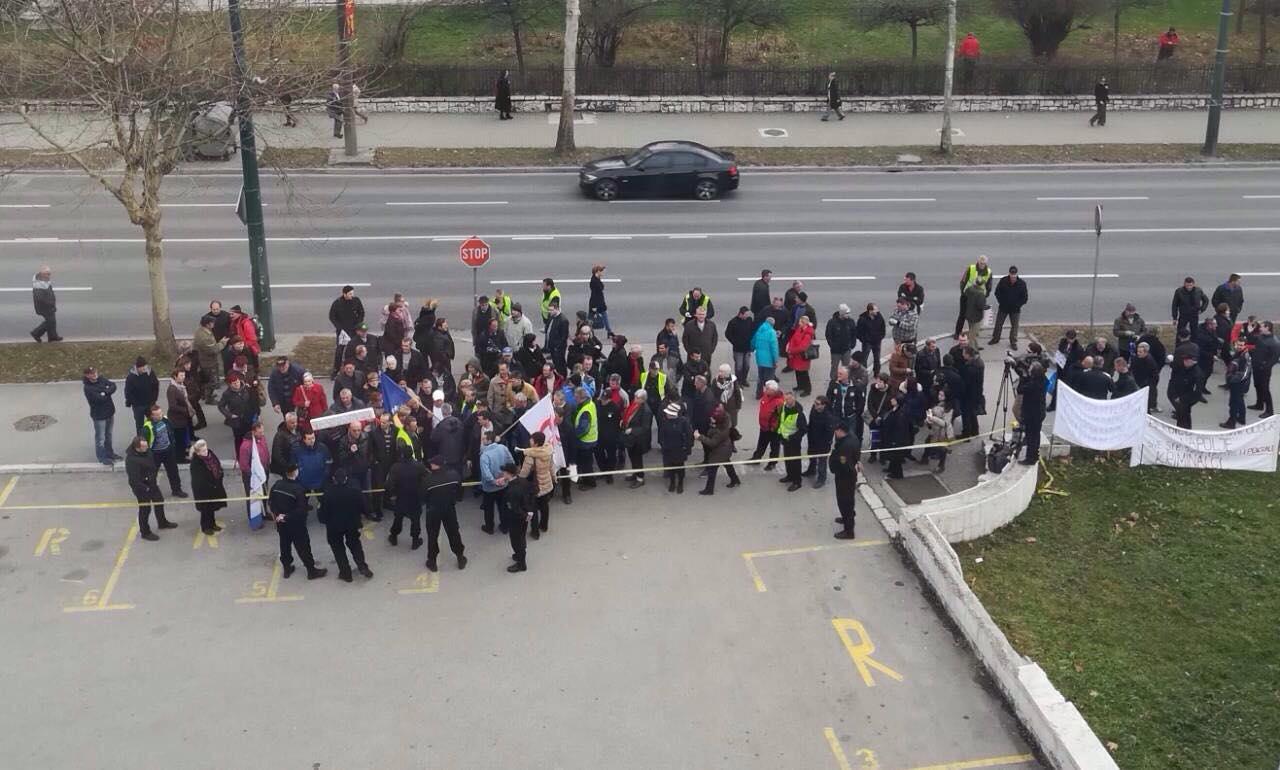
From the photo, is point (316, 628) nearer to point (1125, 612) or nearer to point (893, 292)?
point (1125, 612)

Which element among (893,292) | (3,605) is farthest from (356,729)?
(893,292)

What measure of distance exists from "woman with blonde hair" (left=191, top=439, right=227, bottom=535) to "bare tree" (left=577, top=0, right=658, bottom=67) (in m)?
27.3

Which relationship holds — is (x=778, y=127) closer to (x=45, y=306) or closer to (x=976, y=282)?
(x=976, y=282)

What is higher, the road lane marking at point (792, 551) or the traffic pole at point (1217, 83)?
the traffic pole at point (1217, 83)

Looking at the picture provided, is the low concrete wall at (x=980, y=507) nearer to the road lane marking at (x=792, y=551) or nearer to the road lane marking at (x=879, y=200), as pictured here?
the road lane marking at (x=792, y=551)

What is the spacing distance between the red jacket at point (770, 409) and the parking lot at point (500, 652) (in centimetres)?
106

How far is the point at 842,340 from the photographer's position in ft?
59.0

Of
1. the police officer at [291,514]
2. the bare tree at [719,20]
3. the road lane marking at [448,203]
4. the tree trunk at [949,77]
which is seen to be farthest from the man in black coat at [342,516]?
the bare tree at [719,20]

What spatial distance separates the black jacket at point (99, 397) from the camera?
15.3 m

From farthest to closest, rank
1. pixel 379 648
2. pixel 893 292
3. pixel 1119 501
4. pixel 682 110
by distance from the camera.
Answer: pixel 682 110 → pixel 893 292 → pixel 1119 501 → pixel 379 648

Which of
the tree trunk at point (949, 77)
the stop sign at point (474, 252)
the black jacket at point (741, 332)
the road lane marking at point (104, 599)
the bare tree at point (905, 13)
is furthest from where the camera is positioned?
the bare tree at point (905, 13)

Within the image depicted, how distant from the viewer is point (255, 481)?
557 inches

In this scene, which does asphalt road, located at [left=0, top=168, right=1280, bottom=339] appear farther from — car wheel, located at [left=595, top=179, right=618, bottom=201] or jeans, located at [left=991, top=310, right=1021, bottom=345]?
jeans, located at [left=991, top=310, right=1021, bottom=345]

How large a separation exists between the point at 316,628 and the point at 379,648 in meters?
0.78
